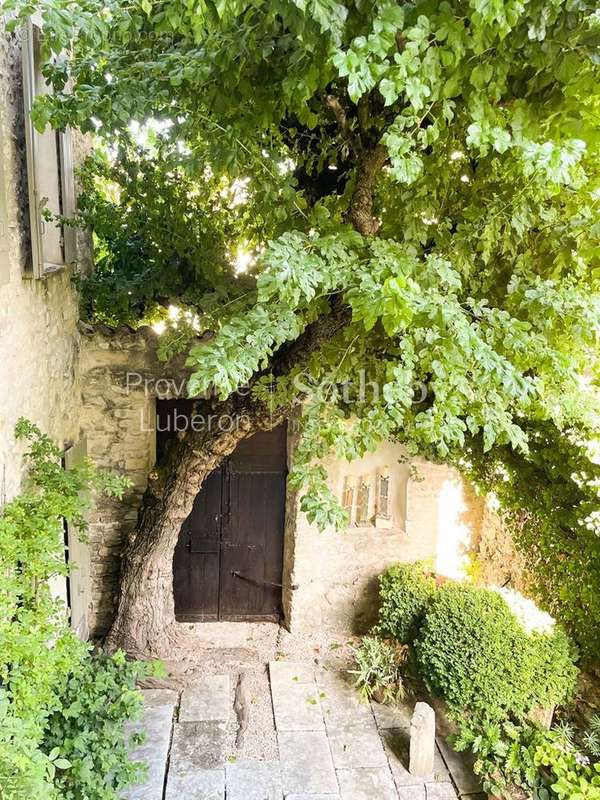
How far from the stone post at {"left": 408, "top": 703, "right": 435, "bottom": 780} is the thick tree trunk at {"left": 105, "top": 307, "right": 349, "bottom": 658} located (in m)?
2.29

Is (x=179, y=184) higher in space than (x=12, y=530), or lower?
higher

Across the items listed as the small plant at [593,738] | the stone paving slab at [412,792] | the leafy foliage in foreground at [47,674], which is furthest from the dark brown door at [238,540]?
the small plant at [593,738]

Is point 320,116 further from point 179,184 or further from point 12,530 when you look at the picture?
point 12,530

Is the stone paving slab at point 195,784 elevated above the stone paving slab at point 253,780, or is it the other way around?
the stone paving slab at point 195,784

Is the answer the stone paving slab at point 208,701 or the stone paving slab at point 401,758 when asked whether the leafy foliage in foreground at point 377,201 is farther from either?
the stone paving slab at point 208,701

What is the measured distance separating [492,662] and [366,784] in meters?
1.28

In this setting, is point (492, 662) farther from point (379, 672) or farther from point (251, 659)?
point (251, 659)

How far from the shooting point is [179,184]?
523cm

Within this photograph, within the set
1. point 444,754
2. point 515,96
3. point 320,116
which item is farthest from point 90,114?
point 444,754

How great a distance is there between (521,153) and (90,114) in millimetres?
2204

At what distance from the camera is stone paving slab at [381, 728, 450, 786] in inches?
194

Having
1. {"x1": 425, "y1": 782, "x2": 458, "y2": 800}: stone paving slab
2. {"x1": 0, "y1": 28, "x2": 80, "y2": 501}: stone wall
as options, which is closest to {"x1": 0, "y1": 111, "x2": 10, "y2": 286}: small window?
{"x1": 0, "y1": 28, "x2": 80, "y2": 501}: stone wall

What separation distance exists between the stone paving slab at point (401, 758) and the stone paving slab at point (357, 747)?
60 mm

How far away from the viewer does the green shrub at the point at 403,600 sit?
5879 mm
